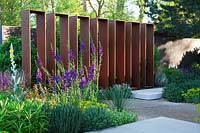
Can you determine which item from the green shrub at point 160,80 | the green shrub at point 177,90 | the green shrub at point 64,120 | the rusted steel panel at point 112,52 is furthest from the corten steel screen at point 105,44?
the green shrub at point 64,120

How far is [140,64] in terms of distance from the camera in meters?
11.7

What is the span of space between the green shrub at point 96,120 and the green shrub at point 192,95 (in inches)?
138

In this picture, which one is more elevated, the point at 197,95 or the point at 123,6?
the point at 123,6

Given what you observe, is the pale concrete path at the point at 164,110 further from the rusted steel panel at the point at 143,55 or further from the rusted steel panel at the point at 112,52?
the rusted steel panel at the point at 143,55

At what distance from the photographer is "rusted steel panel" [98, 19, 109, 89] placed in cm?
1055

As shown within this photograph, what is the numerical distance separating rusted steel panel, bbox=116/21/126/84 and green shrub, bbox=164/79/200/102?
187 cm

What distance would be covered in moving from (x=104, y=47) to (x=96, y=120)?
5.66 meters

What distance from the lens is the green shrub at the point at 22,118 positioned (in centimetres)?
462

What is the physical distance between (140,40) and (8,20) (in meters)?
10.9

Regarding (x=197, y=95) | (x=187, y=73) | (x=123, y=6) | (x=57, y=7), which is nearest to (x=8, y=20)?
(x=57, y=7)

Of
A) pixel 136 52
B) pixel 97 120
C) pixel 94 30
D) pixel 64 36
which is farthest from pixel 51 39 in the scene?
pixel 97 120

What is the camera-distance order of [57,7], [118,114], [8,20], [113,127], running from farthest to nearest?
[57,7], [8,20], [118,114], [113,127]

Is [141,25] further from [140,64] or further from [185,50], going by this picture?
[185,50]

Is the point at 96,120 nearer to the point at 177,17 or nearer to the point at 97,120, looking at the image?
the point at 97,120
